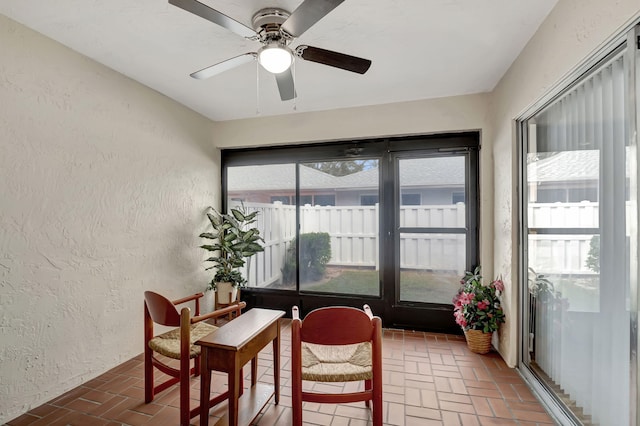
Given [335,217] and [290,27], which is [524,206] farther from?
[290,27]

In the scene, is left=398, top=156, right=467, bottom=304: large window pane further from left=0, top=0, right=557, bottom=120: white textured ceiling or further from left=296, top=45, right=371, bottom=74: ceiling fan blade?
left=296, top=45, right=371, bottom=74: ceiling fan blade

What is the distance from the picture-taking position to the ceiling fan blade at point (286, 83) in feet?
6.35

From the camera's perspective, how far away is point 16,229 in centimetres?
191

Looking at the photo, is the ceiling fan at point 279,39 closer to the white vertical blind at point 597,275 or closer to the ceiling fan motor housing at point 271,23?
the ceiling fan motor housing at point 271,23

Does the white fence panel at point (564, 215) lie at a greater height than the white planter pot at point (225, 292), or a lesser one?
greater

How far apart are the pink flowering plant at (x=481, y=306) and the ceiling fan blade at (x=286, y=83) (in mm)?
2415

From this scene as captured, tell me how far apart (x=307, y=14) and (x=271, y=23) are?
43 centimetres

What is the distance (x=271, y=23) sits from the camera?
5.71 feet

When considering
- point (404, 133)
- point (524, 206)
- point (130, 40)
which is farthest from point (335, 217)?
point (130, 40)

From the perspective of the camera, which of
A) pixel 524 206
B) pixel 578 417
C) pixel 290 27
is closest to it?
pixel 290 27

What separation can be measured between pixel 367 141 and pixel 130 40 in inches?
93.2

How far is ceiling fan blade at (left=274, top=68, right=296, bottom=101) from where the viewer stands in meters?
1.94

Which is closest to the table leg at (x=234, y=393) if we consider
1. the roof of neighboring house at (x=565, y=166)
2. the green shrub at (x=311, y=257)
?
the roof of neighboring house at (x=565, y=166)

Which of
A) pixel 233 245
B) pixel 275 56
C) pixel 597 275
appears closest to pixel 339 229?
pixel 233 245
